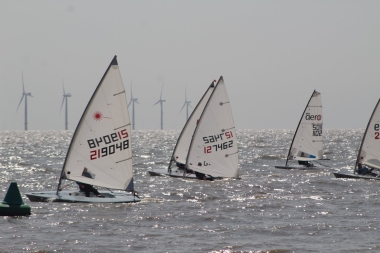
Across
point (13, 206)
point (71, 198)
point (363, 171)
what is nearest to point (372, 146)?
point (363, 171)

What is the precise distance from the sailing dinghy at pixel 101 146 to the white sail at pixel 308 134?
25.5m

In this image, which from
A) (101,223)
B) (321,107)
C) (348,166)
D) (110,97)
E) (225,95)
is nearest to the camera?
Answer: (101,223)

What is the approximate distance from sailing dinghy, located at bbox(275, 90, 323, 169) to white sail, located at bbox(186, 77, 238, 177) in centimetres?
1297

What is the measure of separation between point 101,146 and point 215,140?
39.8ft

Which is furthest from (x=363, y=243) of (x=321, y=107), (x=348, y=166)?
(x=348, y=166)

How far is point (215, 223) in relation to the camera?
24688 millimetres

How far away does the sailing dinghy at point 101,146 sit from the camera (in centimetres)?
2802

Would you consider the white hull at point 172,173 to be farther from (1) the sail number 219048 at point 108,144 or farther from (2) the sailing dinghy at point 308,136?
(1) the sail number 219048 at point 108,144

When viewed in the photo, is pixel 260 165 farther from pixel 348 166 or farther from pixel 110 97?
pixel 110 97

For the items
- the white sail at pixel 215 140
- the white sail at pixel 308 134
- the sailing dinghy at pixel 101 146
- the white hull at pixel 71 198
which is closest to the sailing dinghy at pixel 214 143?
the white sail at pixel 215 140

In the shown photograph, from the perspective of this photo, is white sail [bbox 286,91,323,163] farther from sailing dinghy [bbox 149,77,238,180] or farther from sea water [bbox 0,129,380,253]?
sea water [bbox 0,129,380,253]

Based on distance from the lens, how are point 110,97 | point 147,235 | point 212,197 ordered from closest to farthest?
Result: 1. point 147,235
2. point 110,97
3. point 212,197

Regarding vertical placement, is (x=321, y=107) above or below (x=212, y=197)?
above

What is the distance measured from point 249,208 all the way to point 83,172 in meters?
6.45
